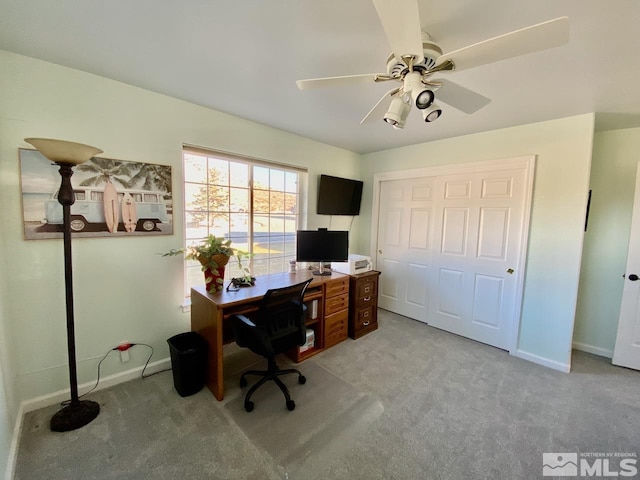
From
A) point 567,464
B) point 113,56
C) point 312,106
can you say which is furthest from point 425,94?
point 567,464

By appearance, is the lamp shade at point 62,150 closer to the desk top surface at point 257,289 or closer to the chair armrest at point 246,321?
the desk top surface at point 257,289

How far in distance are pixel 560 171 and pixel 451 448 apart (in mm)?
2624

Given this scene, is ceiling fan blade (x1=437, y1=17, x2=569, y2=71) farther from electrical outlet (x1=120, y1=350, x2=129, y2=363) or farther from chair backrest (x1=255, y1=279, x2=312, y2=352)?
electrical outlet (x1=120, y1=350, x2=129, y2=363)

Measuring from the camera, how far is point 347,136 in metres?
3.17

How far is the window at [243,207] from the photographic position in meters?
2.50

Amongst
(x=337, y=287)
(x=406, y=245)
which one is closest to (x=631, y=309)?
(x=406, y=245)

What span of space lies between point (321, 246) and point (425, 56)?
80.4 inches

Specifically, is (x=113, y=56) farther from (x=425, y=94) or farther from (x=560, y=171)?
(x=560, y=171)

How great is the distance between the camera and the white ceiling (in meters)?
1.21

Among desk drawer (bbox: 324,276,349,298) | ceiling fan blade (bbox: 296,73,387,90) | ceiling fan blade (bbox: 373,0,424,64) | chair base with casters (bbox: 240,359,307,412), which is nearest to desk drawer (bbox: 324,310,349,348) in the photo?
desk drawer (bbox: 324,276,349,298)

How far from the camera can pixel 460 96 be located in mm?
1493

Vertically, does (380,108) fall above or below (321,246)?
above

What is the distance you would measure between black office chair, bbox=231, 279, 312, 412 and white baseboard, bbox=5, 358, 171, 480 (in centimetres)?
87

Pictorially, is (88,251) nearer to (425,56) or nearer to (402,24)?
(402,24)
